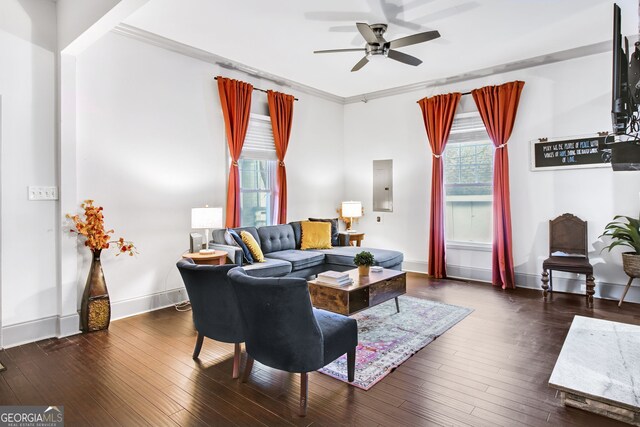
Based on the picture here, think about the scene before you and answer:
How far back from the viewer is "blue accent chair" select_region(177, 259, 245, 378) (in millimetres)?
2615

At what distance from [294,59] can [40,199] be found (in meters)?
3.41

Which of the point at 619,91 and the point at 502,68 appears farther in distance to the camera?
the point at 502,68

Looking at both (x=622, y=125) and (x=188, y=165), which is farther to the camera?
(x=188, y=165)

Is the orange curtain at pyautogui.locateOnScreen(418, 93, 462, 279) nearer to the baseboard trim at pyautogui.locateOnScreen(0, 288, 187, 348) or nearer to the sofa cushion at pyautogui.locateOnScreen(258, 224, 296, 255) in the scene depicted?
the sofa cushion at pyautogui.locateOnScreen(258, 224, 296, 255)

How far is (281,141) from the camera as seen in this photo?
5898 millimetres

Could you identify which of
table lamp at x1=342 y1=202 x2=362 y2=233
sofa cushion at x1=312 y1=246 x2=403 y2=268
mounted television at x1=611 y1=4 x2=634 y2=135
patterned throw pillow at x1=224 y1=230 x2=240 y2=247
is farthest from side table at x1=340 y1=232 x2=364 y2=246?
mounted television at x1=611 y1=4 x2=634 y2=135

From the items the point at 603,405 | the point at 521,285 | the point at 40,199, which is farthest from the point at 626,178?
the point at 40,199

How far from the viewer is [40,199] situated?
11.3 ft

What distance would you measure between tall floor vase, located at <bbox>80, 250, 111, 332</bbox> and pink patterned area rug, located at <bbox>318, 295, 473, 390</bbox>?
2358mm

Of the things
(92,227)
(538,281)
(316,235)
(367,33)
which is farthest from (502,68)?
(92,227)

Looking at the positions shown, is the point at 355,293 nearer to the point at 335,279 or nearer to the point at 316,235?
the point at 335,279

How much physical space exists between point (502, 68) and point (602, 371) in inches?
171

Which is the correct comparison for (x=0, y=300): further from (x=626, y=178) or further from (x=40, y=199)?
(x=626, y=178)

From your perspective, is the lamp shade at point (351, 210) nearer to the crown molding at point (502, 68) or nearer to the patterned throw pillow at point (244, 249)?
the crown molding at point (502, 68)
